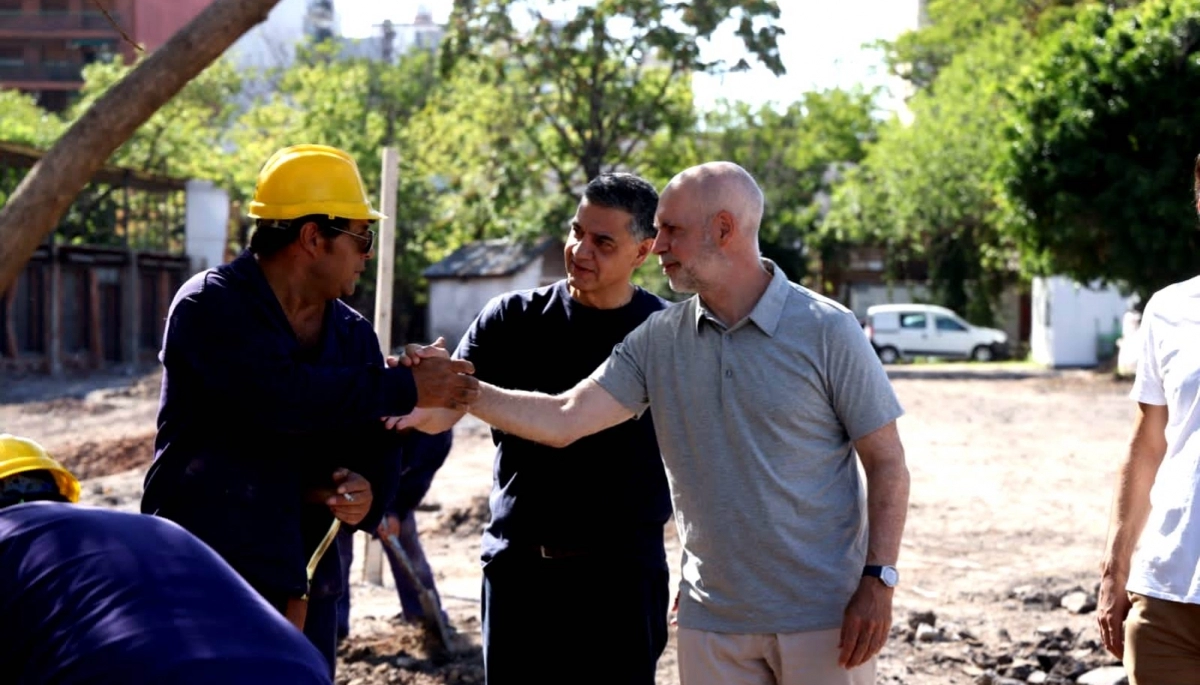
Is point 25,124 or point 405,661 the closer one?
point 405,661

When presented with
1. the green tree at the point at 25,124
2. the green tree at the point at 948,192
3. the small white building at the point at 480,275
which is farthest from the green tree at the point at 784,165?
the green tree at the point at 25,124

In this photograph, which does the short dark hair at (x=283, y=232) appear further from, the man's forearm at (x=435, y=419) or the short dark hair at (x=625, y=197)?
the short dark hair at (x=625, y=197)

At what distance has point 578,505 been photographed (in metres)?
A: 4.95

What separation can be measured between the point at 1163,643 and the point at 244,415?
7.86ft

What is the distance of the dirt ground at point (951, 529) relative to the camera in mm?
7996

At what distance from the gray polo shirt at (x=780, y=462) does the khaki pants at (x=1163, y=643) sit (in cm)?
77

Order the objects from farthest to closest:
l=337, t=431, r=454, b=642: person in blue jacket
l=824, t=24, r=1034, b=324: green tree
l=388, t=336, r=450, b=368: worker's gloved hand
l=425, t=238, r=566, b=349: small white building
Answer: l=824, t=24, r=1034, b=324: green tree < l=425, t=238, r=566, b=349: small white building < l=337, t=431, r=454, b=642: person in blue jacket < l=388, t=336, r=450, b=368: worker's gloved hand

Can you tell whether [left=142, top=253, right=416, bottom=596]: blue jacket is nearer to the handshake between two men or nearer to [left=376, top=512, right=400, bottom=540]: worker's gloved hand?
the handshake between two men

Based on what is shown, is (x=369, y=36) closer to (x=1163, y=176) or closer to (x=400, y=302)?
(x=400, y=302)

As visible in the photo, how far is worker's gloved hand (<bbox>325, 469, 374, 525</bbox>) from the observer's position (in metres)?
4.20

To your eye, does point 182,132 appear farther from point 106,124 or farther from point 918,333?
point 106,124

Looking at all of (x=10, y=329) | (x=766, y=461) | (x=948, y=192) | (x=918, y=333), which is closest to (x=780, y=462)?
(x=766, y=461)

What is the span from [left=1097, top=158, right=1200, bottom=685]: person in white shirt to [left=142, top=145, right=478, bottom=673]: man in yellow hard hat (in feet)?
6.32

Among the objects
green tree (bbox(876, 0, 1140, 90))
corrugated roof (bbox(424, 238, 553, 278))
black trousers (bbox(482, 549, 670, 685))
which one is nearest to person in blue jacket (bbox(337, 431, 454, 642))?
black trousers (bbox(482, 549, 670, 685))
